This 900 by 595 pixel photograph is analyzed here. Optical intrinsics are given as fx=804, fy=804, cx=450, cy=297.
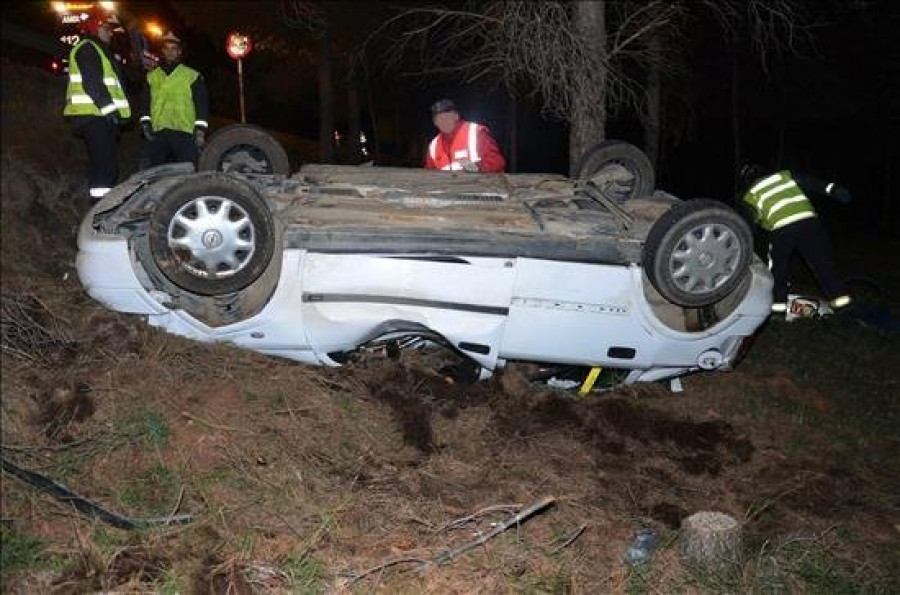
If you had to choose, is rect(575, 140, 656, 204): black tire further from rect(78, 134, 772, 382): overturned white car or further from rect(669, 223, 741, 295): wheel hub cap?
rect(669, 223, 741, 295): wheel hub cap

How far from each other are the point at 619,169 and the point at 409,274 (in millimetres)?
2318

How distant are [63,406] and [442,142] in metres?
3.78

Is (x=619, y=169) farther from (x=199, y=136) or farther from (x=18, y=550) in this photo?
(x=18, y=550)

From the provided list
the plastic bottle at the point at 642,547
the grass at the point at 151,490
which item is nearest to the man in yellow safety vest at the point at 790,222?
the plastic bottle at the point at 642,547

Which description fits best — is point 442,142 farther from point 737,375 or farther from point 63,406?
point 63,406

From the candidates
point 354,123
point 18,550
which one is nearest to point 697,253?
point 18,550

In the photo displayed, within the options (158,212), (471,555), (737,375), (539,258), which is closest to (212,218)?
(158,212)

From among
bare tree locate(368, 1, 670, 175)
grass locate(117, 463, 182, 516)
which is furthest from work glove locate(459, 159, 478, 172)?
grass locate(117, 463, 182, 516)

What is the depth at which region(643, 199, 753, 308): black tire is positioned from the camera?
4.45m

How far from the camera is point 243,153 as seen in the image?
6125 mm

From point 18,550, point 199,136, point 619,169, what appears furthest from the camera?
point 199,136

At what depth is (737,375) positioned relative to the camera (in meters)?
6.02

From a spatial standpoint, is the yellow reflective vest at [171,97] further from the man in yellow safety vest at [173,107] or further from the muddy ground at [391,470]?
the muddy ground at [391,470]

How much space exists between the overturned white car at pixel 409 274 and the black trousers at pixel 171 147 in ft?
7.62
